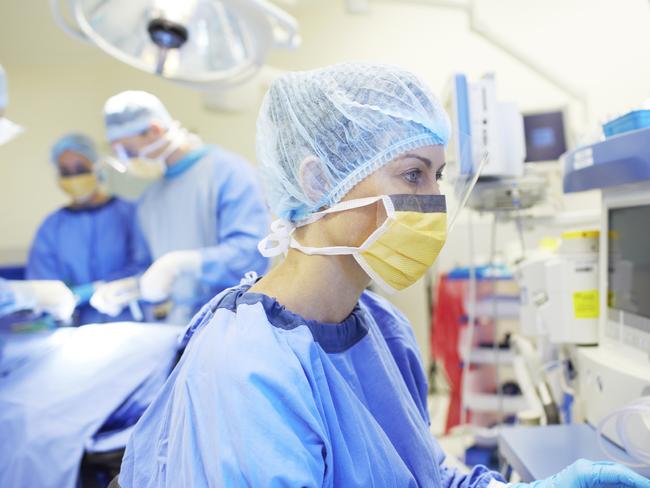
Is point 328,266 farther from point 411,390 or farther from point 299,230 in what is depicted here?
point 411,390

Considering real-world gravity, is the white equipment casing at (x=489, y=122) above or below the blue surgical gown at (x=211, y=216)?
above

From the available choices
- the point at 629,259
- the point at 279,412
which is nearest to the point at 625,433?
the point at 629,259

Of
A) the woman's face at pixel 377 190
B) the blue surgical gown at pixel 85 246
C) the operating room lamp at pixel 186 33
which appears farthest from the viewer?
the blue surgical gown at pixel 85 246

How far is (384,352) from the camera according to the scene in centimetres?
96

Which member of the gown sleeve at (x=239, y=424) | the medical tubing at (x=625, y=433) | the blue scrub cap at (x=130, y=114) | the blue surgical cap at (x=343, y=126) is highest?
the blue scrub cap at (x=130, y=114)

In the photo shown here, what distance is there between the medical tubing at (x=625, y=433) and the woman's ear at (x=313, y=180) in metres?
0.66

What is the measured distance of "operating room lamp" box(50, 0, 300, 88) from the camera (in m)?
1.50

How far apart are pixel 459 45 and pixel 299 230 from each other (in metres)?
2.98

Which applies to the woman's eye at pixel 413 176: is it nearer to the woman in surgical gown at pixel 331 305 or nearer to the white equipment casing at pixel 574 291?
the woman in surgical gown at pixel 331 305

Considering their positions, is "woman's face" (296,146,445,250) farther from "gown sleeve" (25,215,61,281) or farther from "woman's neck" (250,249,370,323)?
"gown sleeve" (25,215,61,281)

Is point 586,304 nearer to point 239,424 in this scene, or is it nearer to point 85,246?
point 239,424

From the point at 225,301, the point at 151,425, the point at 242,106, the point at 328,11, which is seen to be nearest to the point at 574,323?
the point at 225,301

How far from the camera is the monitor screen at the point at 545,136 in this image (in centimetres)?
255

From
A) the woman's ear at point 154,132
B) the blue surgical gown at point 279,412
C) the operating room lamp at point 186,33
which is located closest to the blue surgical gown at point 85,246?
the woman's ear at point 154,132
